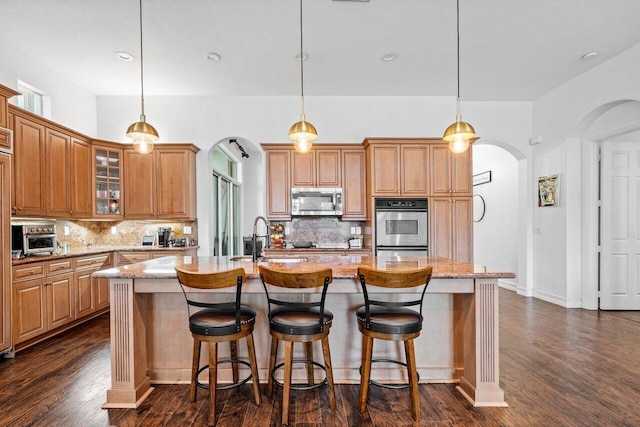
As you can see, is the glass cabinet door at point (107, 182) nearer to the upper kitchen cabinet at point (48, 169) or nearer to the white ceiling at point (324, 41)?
the upper kitchen cabinet at point (48, 169)

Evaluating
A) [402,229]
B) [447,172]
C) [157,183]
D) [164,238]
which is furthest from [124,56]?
[447,172]

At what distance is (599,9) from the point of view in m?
3.03

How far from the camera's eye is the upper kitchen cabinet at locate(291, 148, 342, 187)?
16.0 feet

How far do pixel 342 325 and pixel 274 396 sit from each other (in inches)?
26.9

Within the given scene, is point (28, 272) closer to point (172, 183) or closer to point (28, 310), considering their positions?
point (28, 310)

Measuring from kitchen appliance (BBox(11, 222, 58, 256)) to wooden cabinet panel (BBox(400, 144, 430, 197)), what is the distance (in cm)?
433

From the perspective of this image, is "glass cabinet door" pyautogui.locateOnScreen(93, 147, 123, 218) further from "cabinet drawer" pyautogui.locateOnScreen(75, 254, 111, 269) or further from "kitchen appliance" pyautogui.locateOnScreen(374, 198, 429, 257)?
"kitchen appliance" pyautogui.locateOnScreen(374, 198, 429, 257)

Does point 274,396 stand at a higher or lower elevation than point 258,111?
lower

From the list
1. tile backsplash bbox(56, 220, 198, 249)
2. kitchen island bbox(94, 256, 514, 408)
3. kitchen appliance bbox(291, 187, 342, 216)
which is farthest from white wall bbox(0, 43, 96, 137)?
kitchen appliance bbox(291, 187, 342, 216)

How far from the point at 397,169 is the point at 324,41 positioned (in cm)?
198

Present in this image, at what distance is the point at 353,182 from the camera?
493 centimetres

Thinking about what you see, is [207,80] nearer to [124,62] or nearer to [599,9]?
[124,62]

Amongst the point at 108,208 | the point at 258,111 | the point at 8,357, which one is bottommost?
the point at 8,357

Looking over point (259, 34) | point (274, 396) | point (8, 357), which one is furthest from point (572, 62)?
point (8, 357)
